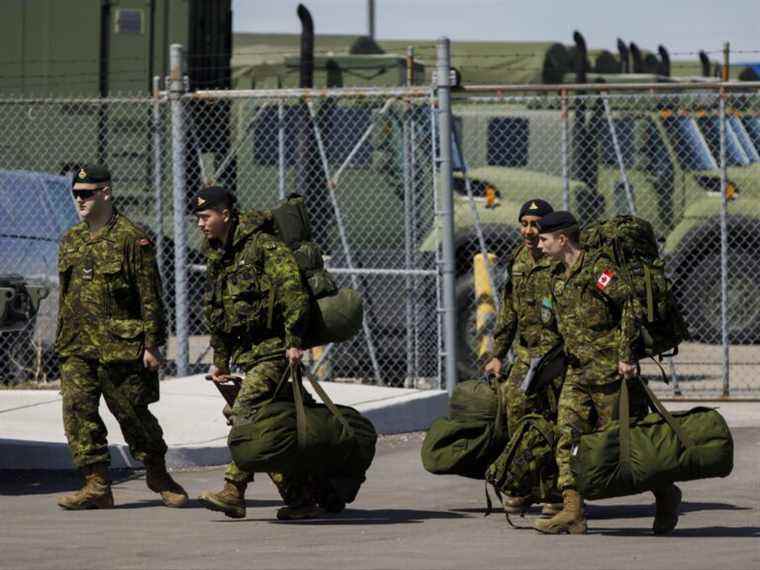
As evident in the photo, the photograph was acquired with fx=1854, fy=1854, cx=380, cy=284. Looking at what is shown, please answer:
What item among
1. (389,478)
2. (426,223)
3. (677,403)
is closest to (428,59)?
(426,223)

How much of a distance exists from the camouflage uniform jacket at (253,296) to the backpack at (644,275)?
144 cm

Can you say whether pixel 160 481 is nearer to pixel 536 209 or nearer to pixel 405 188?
pixel 536 209

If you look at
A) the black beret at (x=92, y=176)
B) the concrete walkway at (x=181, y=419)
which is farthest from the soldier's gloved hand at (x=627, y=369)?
the concrete walkway at (x=181, y=419)

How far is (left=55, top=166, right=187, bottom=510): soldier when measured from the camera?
31.3 ft

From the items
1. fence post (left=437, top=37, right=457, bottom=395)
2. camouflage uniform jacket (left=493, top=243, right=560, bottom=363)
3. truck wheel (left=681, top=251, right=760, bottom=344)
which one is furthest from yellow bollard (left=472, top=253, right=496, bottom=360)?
camouflage uniform jacket (left=493, top=243, right=560, bottom=363)

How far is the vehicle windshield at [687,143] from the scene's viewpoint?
18.6 metres

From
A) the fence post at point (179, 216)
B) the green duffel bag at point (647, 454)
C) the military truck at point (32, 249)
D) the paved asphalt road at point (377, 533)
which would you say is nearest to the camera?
the paved asphalt road at point (377, 533)

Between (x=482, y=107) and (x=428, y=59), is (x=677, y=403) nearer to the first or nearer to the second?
(x=482, y=107)

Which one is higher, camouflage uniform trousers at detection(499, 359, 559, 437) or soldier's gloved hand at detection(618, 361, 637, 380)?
soldier's gloved hand at detection(618, 361, 637, 380)

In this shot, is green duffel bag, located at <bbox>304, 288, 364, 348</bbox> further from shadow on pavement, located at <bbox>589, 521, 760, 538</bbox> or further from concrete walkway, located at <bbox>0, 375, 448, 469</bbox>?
concrete walkway, located at <bbox>0, 375, 448, 469</bbox>

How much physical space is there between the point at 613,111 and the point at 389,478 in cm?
809

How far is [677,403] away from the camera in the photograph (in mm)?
14141

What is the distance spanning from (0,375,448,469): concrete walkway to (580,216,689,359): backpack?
142 inches

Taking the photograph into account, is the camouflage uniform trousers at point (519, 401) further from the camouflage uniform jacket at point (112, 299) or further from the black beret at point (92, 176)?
the black beret at point (92, 176)
